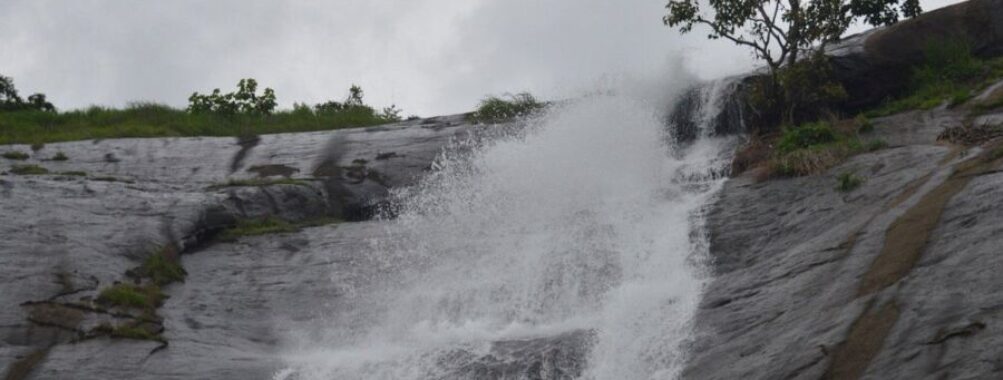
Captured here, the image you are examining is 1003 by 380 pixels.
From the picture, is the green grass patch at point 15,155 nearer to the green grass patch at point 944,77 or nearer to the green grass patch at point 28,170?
the green grass patch at point 28,170

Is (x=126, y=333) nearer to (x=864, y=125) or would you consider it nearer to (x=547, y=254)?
(x=547, y=254)

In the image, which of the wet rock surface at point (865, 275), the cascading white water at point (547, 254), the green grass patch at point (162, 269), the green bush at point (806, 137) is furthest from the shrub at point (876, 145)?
the green grass patch at point (162, 269)

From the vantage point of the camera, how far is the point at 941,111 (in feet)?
76.9

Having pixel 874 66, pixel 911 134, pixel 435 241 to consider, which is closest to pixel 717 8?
pixel 874 66

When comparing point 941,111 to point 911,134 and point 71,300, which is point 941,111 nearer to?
point 911,134

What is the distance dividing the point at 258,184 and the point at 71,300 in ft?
21.6

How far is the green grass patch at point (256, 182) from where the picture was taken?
25281mm

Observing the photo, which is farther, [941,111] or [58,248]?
[941,111]

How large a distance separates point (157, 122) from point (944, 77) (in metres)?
18.1

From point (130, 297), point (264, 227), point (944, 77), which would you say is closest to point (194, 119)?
point (264, 227)

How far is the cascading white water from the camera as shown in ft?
55.9

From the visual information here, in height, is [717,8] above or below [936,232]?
above

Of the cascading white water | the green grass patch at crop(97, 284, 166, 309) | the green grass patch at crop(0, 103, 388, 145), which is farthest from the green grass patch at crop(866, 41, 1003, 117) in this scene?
the green grass patch at crop(97, 284, 166, 309)

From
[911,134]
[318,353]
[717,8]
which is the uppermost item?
[717,8]
